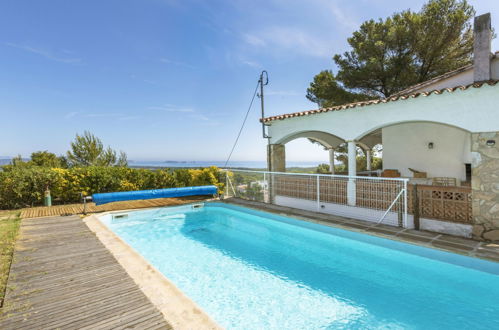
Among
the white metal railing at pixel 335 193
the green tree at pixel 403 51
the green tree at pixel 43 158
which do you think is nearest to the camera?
the white metal railing at pixel 335 193

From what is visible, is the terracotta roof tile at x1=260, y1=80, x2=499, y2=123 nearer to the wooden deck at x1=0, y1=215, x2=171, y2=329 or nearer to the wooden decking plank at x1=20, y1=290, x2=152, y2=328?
the wooden deck at x1=0, y1=215, x2=171, y2=329

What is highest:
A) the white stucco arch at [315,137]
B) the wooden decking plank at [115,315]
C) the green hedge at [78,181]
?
the white stucco arch at [315,137]

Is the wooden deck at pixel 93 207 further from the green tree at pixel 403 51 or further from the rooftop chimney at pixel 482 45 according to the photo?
the green tree at pixel 403 51

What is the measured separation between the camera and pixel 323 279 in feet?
18.3

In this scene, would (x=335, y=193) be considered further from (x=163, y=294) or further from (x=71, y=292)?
(x=71, y=292)

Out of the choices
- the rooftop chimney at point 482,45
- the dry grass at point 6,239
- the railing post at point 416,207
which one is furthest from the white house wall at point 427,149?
the dry grass at point 6,239

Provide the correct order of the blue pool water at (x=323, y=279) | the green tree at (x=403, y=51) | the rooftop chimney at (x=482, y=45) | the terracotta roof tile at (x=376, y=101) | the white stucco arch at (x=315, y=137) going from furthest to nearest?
1. the green tree at (x=403, y=51)
2. the white stucco arch at (x=315, y=137)
3. the rooftop chimney at (x=482, y=45)
4. the terracotta roof tile at (x=376, y=101)
5. the blue pool water at (x=323, y=279)

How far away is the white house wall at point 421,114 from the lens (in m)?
6.25

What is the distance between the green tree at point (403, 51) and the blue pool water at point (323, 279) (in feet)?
47.1

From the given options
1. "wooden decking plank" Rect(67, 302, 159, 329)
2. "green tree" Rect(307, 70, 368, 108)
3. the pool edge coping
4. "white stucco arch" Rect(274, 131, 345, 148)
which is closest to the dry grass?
"wooden decking plank" Rect(67, 302, 159, 329)

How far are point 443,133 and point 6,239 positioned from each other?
15.9m

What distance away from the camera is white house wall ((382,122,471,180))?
10750 millimetres

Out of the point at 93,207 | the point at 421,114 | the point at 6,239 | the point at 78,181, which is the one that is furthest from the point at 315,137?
the point at 6,239

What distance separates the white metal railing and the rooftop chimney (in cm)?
463
